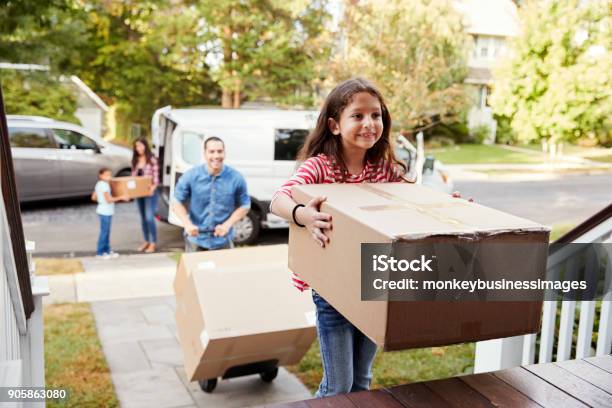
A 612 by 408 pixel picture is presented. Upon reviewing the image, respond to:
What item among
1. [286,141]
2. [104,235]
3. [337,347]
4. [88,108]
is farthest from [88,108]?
[337,347]

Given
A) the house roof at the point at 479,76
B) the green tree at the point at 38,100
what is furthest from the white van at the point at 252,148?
the house roof at the point at 479,76

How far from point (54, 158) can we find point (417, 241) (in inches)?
429

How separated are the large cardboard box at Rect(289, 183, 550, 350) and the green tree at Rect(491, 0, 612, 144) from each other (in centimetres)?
1553

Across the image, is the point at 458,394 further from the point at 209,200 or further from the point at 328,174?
the point at 209,200

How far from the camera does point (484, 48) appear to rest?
112ft

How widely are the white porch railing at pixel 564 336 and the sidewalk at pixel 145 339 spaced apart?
1313 millimetres

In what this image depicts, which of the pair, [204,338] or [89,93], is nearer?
[204,338]

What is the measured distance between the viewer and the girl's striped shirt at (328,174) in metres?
2.30

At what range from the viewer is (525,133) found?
1998cm

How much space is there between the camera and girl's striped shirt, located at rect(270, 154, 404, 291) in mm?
2297

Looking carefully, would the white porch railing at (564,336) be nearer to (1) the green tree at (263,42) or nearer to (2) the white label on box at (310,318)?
(2) the white label on box at (310,318)

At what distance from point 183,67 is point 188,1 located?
76.6 inches

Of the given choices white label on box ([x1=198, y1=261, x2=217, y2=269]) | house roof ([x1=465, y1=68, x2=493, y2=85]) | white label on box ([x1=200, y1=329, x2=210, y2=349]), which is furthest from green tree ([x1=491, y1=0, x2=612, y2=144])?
white label on box ([x1=200, y1=329, x2=210, y2=349])

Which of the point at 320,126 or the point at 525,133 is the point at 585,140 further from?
Answer: the point at 320,126
